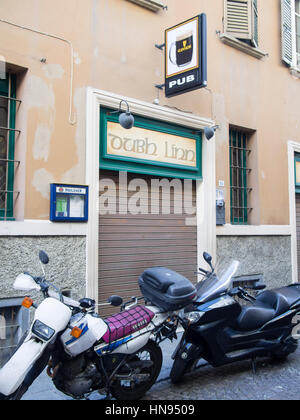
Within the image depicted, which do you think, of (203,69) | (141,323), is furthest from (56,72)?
(141,323)

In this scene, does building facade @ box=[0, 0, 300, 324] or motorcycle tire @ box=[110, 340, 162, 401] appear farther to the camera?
building facade @ box=[0, 0, 300, 324]

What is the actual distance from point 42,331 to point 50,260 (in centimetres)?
219

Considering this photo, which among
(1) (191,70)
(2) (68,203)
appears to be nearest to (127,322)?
(2) (68,203)

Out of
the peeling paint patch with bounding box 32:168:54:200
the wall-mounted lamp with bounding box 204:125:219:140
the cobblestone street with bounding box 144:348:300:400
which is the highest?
the wall-mounted lamp with bounding box 204:125:219:140

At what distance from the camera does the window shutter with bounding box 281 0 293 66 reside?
931 cm

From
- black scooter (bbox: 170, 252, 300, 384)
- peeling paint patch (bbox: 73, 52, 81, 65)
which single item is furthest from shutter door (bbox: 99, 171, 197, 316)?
black scooter (bbox: 170, 252, 300, 384)

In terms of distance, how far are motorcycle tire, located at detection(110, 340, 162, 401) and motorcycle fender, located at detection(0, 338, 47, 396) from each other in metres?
0.92

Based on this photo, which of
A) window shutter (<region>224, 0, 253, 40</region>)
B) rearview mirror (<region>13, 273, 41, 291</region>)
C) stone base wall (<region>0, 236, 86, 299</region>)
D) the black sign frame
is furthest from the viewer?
window shutter (<region>224, 0, 253, 40</region>)

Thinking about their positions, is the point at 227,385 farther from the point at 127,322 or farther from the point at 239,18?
the point at 239,18

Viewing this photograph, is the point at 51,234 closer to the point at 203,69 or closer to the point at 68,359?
the point at 68,359

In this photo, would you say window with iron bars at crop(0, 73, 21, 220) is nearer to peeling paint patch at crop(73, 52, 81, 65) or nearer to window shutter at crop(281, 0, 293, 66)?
peeling paint patch at crop(73, 52, 81, 65)

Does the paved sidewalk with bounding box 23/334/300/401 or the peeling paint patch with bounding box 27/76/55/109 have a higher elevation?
the peeling paint patch with bounding box 27/76/55/109

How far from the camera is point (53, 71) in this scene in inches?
219
